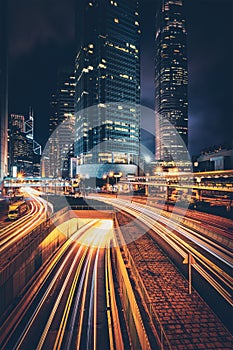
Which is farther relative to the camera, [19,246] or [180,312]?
[19,246]

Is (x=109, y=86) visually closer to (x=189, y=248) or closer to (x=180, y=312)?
(x=189, y=248)

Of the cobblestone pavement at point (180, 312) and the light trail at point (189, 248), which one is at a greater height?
the light trail at point (189, 248)

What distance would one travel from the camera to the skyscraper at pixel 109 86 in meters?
112

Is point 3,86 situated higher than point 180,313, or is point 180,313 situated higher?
point 3,86

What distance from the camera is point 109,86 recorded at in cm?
11356

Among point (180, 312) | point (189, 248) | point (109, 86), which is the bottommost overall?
point (180, 312)

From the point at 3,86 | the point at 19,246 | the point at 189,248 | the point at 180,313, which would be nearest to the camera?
the point at 180,313

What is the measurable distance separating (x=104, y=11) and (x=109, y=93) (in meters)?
45.1

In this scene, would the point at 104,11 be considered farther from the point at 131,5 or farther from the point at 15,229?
the point at 15,229

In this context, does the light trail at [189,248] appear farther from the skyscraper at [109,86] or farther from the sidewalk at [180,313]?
the skyscraper at [109,86]

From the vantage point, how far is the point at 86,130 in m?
117

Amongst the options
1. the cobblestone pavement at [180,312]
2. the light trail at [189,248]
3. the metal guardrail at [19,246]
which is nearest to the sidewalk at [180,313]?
the cobblestone pavement at [180,312]

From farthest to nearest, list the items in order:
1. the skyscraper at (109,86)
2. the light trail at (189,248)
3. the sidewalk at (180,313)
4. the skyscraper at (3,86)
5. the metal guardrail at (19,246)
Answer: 1. the skyscraper at (109,86)
2. the skyscraper at (3,86)
3. the metal guardrail at (19,246)
4. the light trail at (189,248)
5. the sidewalk at (180,313)

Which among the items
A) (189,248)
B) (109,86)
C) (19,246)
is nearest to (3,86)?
(109,86)
